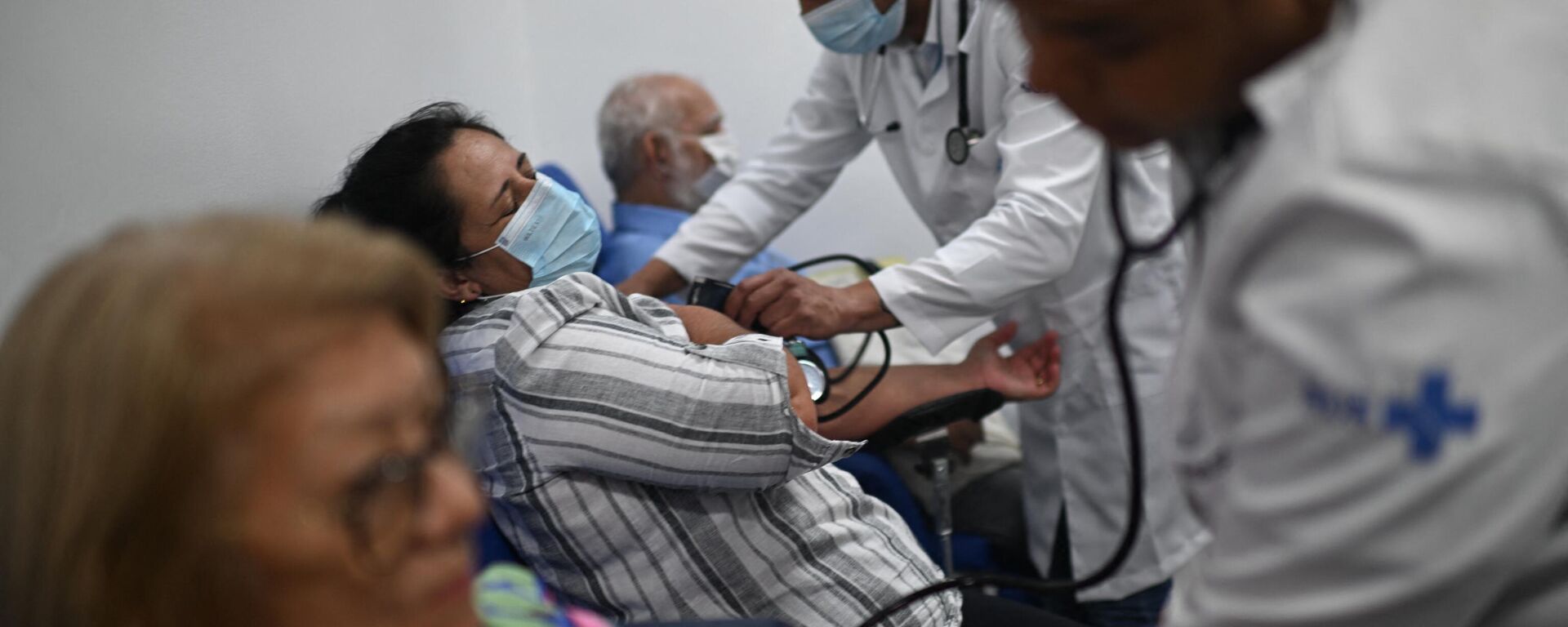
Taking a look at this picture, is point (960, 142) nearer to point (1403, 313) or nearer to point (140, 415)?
point (1403, 313)

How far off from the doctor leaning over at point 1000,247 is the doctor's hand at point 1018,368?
0.27ft

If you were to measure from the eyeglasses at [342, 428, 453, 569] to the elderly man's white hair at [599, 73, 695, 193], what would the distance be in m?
2.28

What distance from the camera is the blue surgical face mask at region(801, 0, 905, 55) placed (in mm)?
2049

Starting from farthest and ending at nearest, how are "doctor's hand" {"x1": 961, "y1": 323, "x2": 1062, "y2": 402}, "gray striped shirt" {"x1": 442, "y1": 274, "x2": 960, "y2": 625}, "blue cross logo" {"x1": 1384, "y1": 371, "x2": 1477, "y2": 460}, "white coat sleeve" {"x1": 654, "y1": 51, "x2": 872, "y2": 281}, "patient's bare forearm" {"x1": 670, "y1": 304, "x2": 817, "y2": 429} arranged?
"white coat sleeve" {"x1": 654, "y1": 51, "x2": 872, "y2": 281}, "doctor's hand" {"x1": 961, "y1": 323, "x2": 1062, "y2": 402}, "patient's bare forearm" {"x1": 670, "y1": 304, "x2": 817, "y2": 429}, "gray striped shirt" {"x1": 442, "y1": 274, "x2": 960, "y2": 625}, "blue cross logo" {"x1": 1384, "y1": 371, "x2": 1477, "y2": 460}

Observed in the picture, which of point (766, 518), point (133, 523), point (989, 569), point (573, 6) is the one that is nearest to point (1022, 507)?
point (989, 569)

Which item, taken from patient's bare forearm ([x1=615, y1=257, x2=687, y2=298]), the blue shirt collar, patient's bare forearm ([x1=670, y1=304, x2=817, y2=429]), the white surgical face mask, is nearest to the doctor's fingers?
patient's bare forearm ([x1=670, y1=304, x2=817, y2=429])

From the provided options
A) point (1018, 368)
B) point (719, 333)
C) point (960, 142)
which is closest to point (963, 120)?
point (960, 142)

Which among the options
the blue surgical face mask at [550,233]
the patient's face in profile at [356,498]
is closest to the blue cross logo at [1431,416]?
the patient's face in profile at [356,498]

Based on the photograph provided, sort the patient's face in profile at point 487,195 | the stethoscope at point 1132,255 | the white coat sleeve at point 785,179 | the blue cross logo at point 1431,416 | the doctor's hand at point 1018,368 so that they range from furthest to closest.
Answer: the white coat sleeve at point 785,179 < the doctor's hand at point 1018,368 < the patient's face in profile at point 487,195 < the stethoscope at point 1132,255 < the blue cross logo at point 1431,416

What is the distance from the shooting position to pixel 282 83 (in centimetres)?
178

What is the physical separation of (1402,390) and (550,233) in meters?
1.15

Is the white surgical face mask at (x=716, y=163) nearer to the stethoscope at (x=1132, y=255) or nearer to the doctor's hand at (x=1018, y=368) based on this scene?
the doctor's hand at (x=1018, y=368)

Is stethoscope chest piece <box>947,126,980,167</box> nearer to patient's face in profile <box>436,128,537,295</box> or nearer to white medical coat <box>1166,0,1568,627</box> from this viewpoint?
patient's face in profile <box>436,128,537,295</box>

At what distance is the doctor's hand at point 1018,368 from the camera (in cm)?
188
